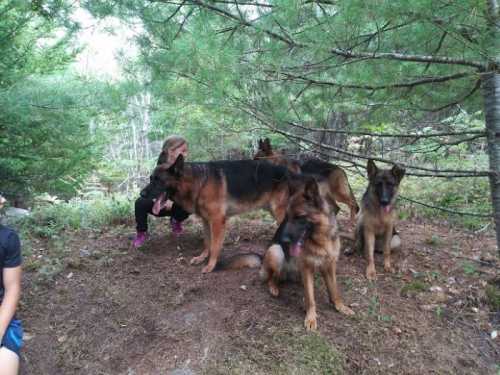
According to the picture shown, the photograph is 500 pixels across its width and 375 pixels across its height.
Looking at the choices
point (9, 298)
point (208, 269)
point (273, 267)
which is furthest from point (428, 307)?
point (9, 298)

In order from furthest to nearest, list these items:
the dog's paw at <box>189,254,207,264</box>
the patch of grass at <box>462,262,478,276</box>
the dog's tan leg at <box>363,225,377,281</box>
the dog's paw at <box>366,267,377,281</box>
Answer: the dog's paw at <box>189,254,207,264</box> → the dog's tan leg at <box>363,225,377,281</box> → the dog's paw at <box>366,267,377,281</box> → the patch of grass at <box>462,262,478,276</box>

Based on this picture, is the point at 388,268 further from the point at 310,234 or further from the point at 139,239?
the point at 139,239

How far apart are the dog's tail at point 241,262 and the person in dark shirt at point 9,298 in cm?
240

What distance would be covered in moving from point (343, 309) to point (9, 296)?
310 cm

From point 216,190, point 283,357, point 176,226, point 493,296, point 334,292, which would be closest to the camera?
point 283,357

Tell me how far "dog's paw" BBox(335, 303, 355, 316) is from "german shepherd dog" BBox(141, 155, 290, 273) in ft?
5.71

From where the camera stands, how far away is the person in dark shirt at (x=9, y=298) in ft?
9.34

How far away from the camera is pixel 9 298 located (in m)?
2.92

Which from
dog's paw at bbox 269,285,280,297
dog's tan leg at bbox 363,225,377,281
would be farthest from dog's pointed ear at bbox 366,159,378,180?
dog's paw at bbox 269,285,280,297

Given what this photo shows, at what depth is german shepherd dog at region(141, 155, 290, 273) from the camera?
16.0ft

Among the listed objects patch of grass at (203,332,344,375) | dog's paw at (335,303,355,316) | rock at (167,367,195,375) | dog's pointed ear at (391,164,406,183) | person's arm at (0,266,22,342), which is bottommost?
rock at (167,367,195,375)

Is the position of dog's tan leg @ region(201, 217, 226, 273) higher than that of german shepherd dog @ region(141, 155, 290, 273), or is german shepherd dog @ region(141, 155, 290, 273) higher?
german shepherd dog @ region(141, 155, 290, 273)

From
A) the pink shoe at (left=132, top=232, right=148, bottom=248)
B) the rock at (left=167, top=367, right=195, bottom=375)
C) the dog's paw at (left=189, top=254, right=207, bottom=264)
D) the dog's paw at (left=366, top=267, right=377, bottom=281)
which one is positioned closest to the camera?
the rock at (left=167, top=367, right=195, bottom=375)

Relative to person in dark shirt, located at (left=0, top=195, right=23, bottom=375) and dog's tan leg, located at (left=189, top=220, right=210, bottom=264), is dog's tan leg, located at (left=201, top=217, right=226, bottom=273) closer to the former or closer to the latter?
dog's tan leg, located at (left=189, top=220, right=210, bottom=264)
